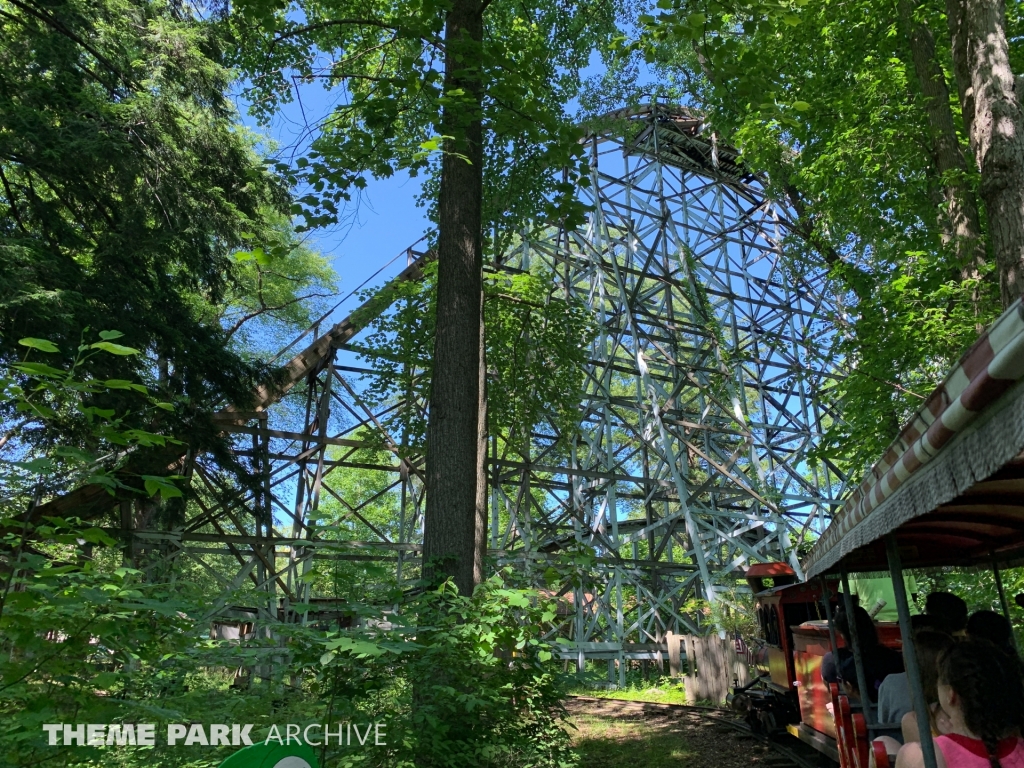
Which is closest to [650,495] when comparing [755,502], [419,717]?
[755,502]

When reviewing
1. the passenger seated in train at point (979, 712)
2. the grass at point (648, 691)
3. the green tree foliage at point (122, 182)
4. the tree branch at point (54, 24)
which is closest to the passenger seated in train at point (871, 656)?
the passenger seated in train at point (979, 712)

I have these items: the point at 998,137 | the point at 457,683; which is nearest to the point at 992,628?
the point at 457,683

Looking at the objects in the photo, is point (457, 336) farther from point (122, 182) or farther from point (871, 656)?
point (122, 182)

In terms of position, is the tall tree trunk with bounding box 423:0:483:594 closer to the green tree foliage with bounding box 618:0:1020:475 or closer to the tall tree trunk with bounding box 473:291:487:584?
the tall tree trunk with bounding box 473:291:487:584

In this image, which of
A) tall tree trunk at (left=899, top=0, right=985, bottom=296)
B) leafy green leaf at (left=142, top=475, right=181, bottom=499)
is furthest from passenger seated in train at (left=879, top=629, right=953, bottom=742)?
tall tree trunk at (left=899, top=0, right=985, bottom=296)

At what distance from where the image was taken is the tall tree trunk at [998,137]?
568 centimetres

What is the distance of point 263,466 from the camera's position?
43.7 feet

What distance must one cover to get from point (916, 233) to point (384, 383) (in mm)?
8643

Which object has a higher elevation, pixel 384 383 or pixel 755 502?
pixel 384 383

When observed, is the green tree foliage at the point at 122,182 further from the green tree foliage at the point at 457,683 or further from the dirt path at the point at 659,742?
the dirt path at the point at 659,742

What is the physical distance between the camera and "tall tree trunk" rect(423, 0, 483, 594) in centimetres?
507

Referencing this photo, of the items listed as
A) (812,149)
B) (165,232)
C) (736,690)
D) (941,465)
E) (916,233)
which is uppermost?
(812,149)

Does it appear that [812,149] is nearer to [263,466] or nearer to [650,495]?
[650,495]

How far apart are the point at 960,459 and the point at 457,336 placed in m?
4.18
